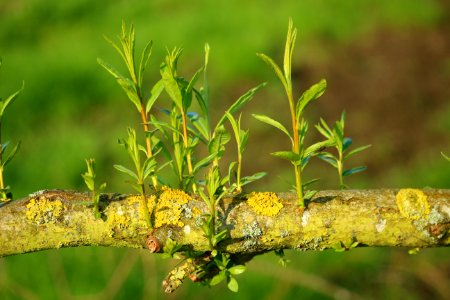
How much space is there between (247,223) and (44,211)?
0.31 m

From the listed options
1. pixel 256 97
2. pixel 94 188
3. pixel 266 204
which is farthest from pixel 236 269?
pixel 256 97

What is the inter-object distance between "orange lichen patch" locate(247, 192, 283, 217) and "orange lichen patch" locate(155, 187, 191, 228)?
105 millimetres

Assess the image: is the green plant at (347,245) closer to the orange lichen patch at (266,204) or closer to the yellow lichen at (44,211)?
the orange lichen patch at (266,204)

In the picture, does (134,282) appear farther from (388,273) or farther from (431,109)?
(431,109)

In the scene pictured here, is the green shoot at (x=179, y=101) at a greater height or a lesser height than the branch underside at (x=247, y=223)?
greater

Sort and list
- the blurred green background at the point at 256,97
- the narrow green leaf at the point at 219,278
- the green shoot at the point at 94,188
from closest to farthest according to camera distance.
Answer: the green shoot at the point at 94,188 < the narrow green leaf at the point at 219,278 < the blurred green background at the point at 256,97

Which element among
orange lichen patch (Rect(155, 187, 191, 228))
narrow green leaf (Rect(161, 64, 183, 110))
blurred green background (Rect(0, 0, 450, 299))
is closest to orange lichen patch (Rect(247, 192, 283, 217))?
orange lichen patch (Rect(155, 187, 191, 228))

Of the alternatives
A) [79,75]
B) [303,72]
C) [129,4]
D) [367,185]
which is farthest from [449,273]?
[129,4]

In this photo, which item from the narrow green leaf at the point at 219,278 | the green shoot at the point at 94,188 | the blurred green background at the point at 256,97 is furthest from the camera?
the blurred green background at the point at 256,97

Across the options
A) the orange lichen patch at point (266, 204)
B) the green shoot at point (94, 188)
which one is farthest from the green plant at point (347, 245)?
the green shoot at point (94, 188)

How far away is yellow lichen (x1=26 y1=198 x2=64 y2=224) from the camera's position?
2.95 ft


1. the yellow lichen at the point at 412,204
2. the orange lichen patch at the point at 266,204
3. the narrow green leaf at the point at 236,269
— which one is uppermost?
the orange lichen patch at the point at 266,204

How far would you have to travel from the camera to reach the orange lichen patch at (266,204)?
2.94 feet

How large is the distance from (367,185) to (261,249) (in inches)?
138
